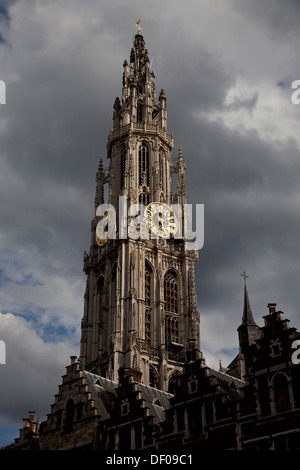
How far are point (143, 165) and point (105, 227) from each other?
10998 mm

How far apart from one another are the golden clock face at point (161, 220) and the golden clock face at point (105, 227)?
4.99m

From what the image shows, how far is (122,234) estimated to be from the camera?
84.7 meters

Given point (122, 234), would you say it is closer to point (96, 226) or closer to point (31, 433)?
point (96, 226)

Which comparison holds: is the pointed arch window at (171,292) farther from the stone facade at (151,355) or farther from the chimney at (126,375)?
the chimney at (126,375)

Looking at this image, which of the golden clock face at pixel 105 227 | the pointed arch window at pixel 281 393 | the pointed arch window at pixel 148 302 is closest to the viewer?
the pointed arch window at pixel 281 393

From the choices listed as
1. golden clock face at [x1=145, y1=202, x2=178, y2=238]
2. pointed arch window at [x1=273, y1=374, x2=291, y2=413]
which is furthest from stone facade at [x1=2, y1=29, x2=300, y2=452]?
golden clock face at [x1=145, y1=202, x2=178, y2=238]

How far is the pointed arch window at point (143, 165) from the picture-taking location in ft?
311

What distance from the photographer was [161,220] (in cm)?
9038

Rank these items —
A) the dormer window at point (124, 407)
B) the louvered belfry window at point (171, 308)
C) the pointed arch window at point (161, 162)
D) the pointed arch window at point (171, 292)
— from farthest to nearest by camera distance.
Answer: the pointed arch window at point (161, 162)
the pointed arch window at point (171, 292)
the louvered belfry window at point (171, 308)
the dormer window at point (124, 407)

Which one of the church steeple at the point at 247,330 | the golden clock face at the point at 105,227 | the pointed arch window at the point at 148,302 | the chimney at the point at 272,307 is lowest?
the chimney at the point at 272,307

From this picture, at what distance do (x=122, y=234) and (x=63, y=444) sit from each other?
5000cm

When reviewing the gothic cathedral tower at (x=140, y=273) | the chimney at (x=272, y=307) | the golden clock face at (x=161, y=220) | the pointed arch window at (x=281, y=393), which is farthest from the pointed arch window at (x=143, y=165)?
the pointed arch window at (x=281, y=393)
